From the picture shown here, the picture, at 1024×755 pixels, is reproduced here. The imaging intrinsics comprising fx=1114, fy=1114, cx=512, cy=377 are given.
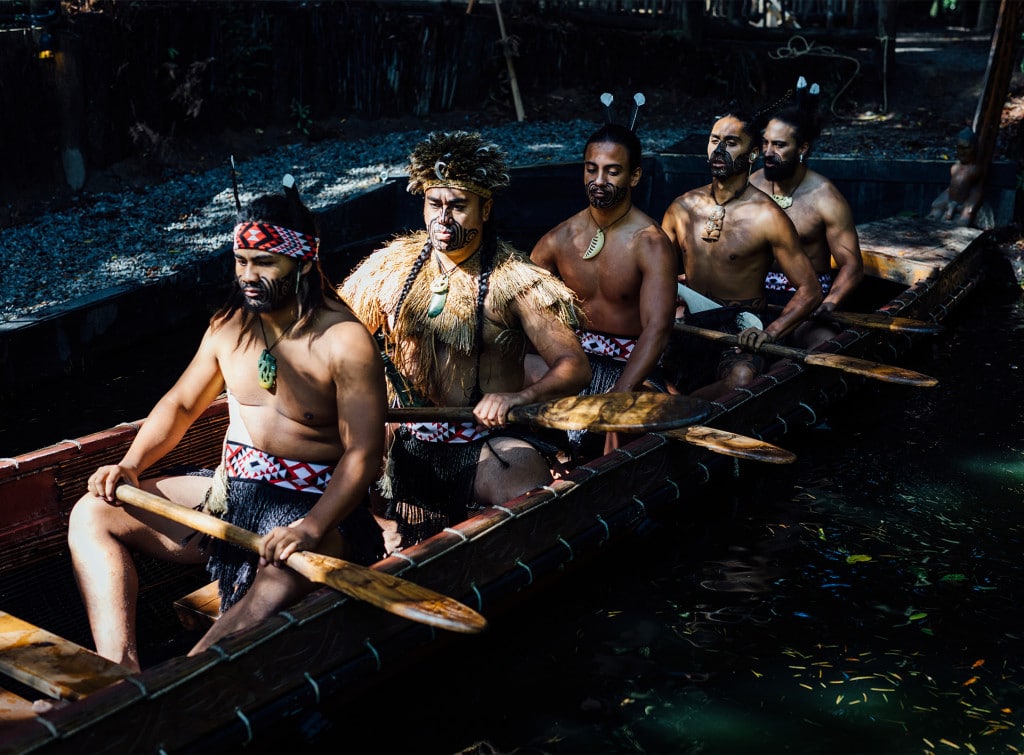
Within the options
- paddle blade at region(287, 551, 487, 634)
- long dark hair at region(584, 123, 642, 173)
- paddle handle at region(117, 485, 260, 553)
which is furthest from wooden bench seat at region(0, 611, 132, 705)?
long dark hair at region(584, 123, 642, 173)

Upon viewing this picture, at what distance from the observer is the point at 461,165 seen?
4.19 metres

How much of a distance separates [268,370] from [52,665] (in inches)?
43.3

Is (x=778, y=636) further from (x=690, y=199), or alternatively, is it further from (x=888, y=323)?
(x=690, y=199)

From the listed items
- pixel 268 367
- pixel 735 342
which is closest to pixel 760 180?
pixel 735 342

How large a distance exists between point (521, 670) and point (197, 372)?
168cm

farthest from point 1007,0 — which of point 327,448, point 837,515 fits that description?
point 327,448

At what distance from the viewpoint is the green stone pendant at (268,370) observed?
3668 mm

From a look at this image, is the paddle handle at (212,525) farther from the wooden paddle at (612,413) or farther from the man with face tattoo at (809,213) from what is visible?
the man with face tattoo at (809,213)

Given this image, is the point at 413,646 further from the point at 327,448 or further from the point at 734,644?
the point at 734,644

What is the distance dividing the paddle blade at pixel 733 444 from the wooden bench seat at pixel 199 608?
193cm

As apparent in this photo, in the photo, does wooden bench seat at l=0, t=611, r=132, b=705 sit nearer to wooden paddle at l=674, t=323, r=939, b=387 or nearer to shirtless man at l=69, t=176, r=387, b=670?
shirtless man at l=69, t=176, r=387, b=670

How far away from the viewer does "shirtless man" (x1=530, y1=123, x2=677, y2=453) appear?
5102 millimetres

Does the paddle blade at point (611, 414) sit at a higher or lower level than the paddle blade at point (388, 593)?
higher

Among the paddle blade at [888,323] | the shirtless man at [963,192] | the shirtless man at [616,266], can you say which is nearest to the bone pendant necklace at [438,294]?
the shirtless man at [616,266]
